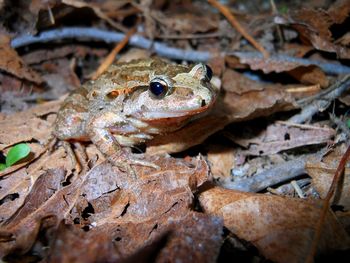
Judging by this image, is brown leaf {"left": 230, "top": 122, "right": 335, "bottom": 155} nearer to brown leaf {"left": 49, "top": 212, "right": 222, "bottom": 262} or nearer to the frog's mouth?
the frog's mouth

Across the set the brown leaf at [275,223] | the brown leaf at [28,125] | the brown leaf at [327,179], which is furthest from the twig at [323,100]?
the brown leaf at [28,125]

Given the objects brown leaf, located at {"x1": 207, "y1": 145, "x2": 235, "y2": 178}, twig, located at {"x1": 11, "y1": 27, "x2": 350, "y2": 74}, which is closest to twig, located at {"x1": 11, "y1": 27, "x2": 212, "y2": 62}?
twig, located at {"x1": 11, "y1": 27, "x2": 350, "y2": 74}

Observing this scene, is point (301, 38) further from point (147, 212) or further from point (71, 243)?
point (71, 243)

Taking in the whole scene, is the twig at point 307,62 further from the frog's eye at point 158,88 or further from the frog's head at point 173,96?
the frog's eye at point 158,88

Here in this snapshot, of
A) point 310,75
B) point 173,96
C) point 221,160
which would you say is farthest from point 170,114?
point 310,75

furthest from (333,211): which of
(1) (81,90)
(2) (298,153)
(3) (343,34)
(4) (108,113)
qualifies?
(1) (81,90)

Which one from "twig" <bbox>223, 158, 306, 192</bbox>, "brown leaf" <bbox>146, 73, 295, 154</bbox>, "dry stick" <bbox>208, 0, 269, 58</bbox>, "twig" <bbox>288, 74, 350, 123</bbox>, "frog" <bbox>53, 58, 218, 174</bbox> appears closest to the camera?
"twig" <bbox>223, 158, 306, 192</bbox>
